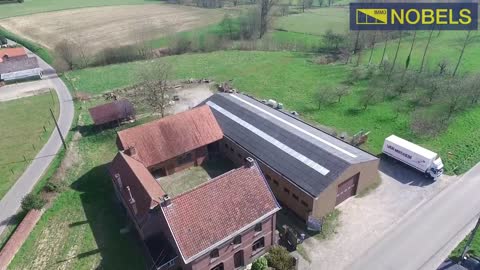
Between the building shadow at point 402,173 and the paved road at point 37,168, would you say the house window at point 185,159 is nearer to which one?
the paved road at point 37,168

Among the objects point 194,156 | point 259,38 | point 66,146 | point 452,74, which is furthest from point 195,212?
point 259,38

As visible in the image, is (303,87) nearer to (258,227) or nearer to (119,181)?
(258,227)

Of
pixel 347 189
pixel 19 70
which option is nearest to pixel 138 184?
pixel 347 189

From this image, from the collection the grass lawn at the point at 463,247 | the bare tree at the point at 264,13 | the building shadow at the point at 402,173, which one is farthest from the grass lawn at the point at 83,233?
the bare tree at the point at 264,13

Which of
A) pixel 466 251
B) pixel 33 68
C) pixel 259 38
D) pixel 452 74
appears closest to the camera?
pixel 466 251

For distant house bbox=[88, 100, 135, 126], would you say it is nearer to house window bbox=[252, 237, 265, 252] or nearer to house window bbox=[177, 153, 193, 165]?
house window bbox=[177, 153, 193, 165]

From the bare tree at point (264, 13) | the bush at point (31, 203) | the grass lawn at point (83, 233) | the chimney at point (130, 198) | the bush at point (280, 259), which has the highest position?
the bare tree at point (264, 13)

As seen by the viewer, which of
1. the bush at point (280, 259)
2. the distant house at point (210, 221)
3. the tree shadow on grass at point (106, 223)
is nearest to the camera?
the distant house at point (210, 221)

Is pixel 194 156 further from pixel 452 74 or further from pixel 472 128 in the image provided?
pixel 452 74
